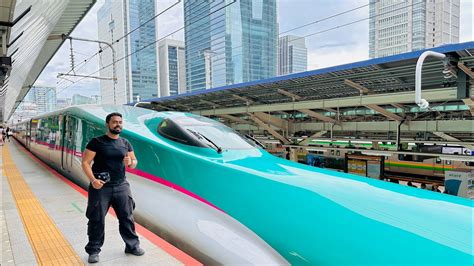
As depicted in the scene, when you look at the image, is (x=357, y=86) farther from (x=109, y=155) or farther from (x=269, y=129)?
(x=109, y=155)

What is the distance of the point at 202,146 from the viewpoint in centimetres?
411

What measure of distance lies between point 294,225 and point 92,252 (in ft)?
6.49

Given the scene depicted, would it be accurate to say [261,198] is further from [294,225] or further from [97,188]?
[97,188]

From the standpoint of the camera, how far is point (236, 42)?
2900cm

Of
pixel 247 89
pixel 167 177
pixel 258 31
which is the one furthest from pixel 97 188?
pixel 258 31

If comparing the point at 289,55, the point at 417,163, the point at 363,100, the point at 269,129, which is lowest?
the point at 417,163

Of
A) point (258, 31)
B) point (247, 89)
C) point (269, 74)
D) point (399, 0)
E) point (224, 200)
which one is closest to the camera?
point (224, 200)

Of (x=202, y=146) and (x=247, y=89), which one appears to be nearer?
(x=202, y=146)

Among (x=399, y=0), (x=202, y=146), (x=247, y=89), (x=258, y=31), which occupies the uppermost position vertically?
(x=258, y=31)

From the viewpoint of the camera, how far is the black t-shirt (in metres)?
3.13

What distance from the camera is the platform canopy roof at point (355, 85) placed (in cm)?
588

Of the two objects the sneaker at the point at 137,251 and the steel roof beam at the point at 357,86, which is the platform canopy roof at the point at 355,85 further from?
the sneaker at the point at 137,251

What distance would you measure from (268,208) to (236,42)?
27.5 meters

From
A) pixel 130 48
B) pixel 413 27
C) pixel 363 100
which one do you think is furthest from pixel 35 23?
pixel 413 27
